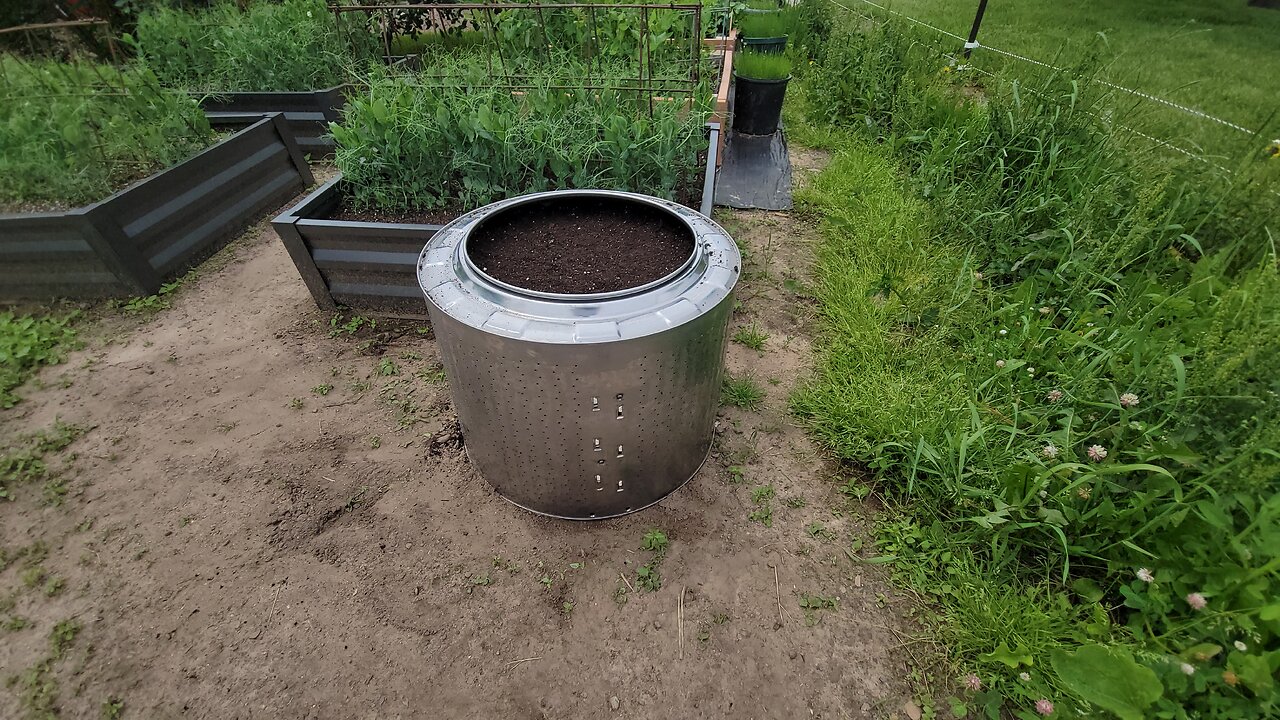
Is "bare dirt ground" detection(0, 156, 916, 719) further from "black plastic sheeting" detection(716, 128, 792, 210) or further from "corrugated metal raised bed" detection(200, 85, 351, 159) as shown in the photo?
"corrugated metal raised bed" detection(200, 85, 351, 159)

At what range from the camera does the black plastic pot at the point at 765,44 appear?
5453 mm

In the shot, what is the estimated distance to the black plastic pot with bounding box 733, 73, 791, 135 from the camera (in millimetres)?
4641

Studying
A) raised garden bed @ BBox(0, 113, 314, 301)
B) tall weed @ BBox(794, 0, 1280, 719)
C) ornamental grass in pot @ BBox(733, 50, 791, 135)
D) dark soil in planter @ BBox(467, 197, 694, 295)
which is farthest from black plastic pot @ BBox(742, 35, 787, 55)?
raised garden bed @ BBox(0, 113, 314, 301)

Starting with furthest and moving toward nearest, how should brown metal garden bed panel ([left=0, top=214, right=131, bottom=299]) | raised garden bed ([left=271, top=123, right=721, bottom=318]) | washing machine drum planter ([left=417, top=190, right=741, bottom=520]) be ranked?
brown metal garden bed panel ([left=0, top=214, right=131, bottom=299])
raised garden bed ([left=271, top=123, right=721, bottom=318])
washing machine drum planter ([left=417, top=190, right=741, bottom=520])

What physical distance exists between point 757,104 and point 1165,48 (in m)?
3.96

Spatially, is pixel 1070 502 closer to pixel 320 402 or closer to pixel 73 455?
pixel 320 402

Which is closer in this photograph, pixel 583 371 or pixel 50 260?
pixel 583 371

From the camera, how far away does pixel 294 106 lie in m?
4.27

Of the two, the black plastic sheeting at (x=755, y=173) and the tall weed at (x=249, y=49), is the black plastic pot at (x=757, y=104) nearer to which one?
the black plastic sheeting at (x=755, y=173)

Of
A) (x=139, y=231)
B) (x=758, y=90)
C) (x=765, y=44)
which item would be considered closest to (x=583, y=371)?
(x=139, y=231)

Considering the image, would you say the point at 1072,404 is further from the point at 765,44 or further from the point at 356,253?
the point at 765,44

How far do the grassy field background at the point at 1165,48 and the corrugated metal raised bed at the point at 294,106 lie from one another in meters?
5.09

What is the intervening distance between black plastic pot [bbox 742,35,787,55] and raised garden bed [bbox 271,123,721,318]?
319 centimetres

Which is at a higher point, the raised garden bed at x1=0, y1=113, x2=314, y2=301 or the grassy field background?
the grassy field background
